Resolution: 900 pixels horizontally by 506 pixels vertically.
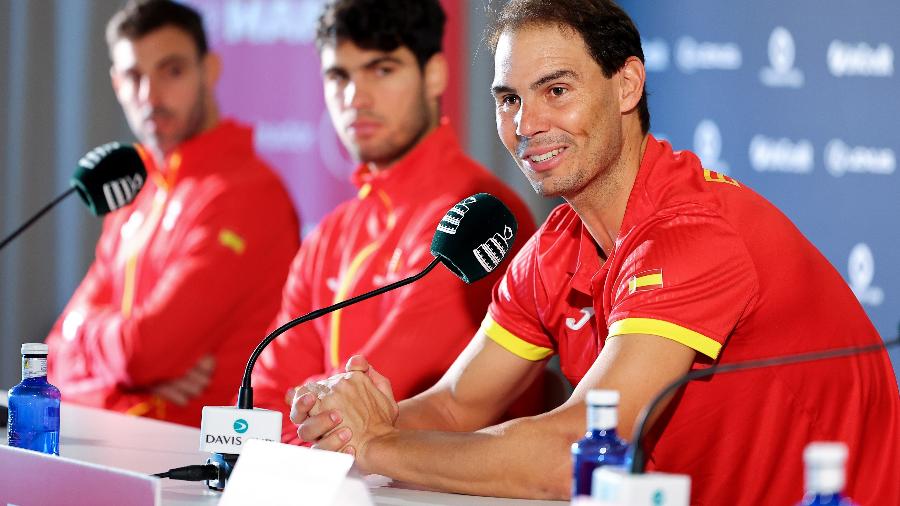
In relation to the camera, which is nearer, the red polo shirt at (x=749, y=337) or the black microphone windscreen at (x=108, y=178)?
the red polo shirt at (x=749, y=337)

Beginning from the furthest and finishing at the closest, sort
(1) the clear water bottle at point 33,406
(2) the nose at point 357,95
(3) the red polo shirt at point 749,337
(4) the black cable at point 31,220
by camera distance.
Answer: (2) the nose at point 357,95 → (4) the black cable at point 31,220 → (1) the clear water bottle at point 33,406 → (3) the red polo shirt at point 749,337

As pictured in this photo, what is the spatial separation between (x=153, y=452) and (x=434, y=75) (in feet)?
4.33

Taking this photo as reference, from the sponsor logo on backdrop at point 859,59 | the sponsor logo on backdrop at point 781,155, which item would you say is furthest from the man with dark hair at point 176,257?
the sponsor logo on backdrop at point 859,59

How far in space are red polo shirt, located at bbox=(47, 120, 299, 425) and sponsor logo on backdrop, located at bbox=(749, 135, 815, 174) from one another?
120cm

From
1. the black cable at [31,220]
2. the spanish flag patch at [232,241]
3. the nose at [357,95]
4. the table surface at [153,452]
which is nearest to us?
the table surface at [153,452]

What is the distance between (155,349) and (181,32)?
3.55 ft

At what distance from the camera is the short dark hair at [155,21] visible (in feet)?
13.0

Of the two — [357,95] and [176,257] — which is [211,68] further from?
[357,95]

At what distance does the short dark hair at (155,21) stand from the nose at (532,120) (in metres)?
2.17

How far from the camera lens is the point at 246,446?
165 centimetres

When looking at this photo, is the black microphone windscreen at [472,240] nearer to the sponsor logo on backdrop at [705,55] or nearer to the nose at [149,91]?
the sponsor logo on backdrop at [705,55]

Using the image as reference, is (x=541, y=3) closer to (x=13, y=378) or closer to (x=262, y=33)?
(x=262, y=33)

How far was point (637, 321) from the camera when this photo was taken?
1.83 meters

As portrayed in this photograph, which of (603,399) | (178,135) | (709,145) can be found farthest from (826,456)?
(178,135)
